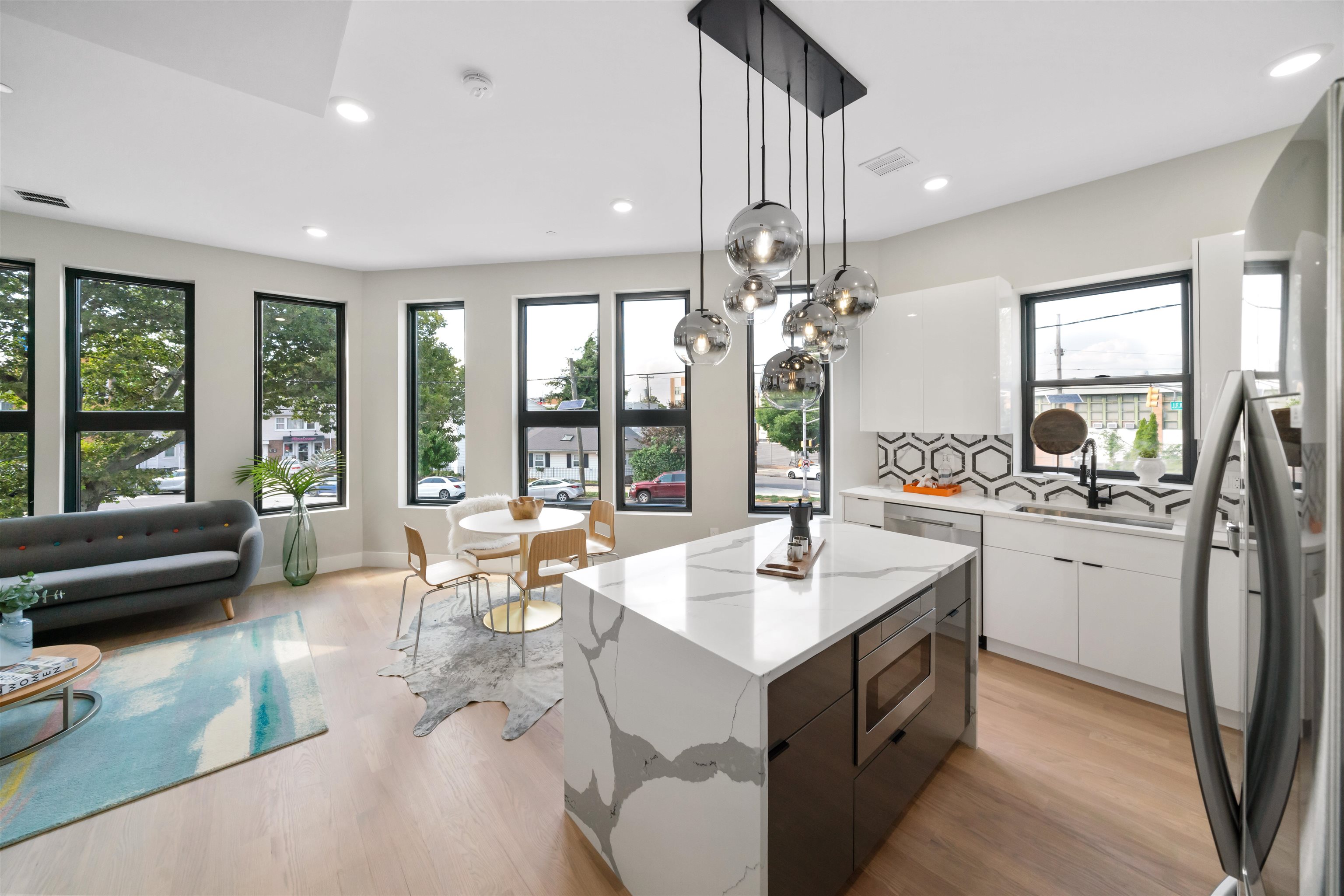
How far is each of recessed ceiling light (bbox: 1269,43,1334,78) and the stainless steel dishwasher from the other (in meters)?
2.27

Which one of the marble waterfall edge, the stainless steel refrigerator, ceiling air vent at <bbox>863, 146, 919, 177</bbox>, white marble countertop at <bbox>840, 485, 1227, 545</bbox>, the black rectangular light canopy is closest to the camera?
the stainless steel refrigerator

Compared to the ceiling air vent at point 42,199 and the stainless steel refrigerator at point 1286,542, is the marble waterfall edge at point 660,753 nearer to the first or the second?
the stainless steel refrigerator at point 1286,542

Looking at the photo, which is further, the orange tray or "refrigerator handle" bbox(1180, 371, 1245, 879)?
the orange tray

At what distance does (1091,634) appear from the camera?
2721 mm

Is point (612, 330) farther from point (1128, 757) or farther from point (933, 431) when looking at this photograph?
point (1128, 757)

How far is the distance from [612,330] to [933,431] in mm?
2744

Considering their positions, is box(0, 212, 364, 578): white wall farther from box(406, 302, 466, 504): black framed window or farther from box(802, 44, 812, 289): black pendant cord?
box(802, 44, 812, 289): black pendant cord

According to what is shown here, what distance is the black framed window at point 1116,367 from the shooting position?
296 cm

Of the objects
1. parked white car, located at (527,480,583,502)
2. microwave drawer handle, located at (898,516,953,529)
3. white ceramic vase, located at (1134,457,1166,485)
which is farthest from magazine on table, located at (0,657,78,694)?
white ceramic vase, located at (1134,457,1166,485)

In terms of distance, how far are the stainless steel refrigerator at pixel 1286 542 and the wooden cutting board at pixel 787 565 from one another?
115 cm

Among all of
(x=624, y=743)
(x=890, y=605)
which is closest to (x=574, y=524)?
(x=624, y=743)

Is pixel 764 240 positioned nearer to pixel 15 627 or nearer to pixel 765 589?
pixel 765 589

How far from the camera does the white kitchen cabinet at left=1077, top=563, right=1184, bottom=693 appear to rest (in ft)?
8.17

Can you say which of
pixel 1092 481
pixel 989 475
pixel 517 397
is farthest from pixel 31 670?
pixel 1092 481
